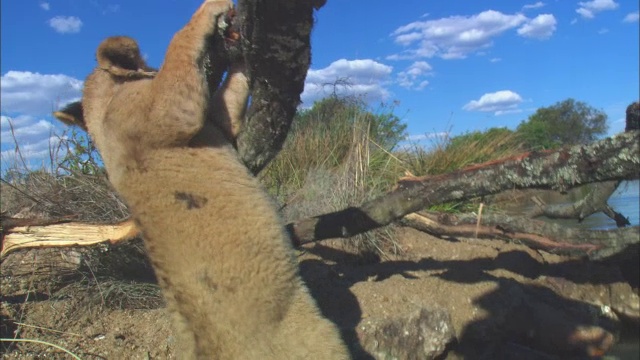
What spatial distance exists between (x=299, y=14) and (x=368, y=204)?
10.4 ft

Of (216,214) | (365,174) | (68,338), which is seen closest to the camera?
(216,214)

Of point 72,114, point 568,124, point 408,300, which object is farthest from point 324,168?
point 568,124

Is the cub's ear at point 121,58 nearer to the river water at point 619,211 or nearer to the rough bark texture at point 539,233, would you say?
the rough bark texture at point 539,233

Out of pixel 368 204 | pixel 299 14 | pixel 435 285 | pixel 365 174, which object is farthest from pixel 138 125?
pixel 365 174

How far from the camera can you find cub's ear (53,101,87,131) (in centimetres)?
430

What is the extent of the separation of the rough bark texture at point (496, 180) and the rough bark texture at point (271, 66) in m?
2.08

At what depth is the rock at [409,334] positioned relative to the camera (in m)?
6.19

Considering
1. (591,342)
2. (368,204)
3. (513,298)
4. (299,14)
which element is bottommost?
(591,342)

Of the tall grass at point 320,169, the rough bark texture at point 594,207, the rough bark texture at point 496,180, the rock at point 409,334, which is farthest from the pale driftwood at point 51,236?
the rough bark texture at point 594,207

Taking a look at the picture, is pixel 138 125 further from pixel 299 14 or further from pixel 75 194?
pixel 75 194

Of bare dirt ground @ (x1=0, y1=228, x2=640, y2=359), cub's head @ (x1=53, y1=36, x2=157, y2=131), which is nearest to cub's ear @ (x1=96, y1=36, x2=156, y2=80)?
cub's head @ (x1=53, y1=36, x2=157, y2=131)

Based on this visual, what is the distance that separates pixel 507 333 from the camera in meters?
7.51

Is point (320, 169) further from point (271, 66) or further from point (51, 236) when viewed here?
point (271, 66)

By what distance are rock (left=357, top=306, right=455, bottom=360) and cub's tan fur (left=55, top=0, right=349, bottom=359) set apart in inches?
104
